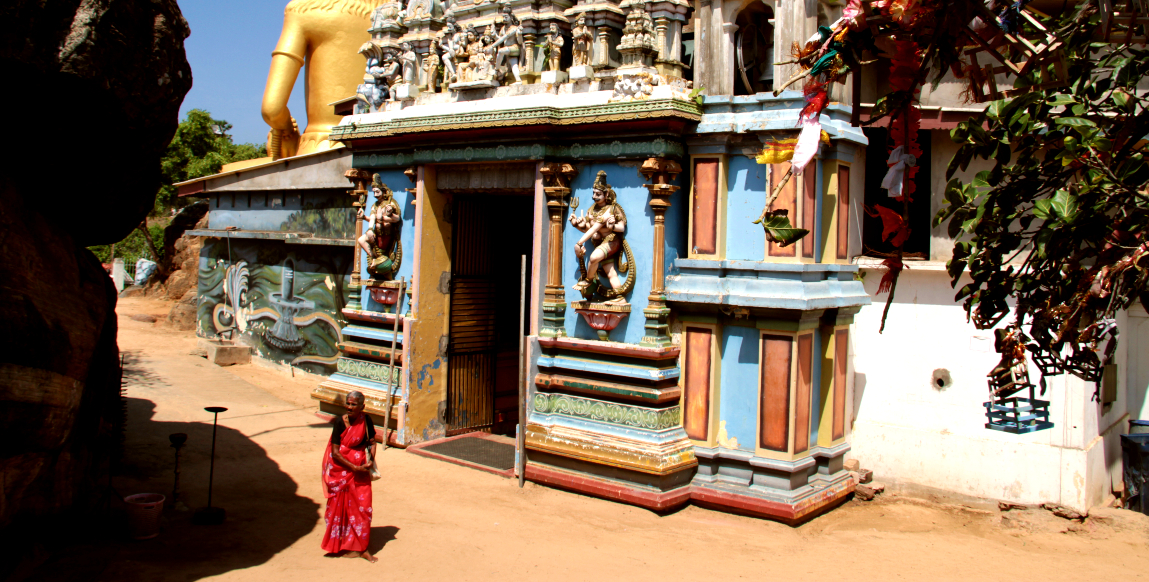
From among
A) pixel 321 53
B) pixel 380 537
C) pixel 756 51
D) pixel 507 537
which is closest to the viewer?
pixel 380 537

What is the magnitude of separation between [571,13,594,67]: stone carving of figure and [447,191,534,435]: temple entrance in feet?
7.00

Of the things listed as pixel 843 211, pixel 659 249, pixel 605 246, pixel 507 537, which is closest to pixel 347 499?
pixel 507 537

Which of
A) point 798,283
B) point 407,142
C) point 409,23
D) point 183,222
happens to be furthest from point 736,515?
point 183,222

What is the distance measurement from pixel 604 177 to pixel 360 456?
14.0 feet

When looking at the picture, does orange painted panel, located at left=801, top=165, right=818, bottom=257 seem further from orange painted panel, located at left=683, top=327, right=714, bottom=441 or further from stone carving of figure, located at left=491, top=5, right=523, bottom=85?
stone carving of figure, located at left=491, top=5, right=523, bottom=85

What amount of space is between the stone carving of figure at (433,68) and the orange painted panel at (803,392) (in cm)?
609

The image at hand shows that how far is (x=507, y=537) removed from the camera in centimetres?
834

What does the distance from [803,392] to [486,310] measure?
5012mm

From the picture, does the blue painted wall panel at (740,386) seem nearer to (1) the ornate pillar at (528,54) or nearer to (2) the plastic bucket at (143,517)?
(1) the ornate pillar at (528,54)

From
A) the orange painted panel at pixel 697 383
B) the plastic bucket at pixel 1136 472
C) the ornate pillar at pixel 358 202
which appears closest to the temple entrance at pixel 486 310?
the ornate pillar at pixel 358 202

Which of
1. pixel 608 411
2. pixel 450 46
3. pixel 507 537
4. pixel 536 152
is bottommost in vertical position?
pixel 507 537

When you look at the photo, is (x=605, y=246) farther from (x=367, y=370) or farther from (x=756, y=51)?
(x=367, y=370)

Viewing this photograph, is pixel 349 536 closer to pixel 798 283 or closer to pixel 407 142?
pixel 798 283

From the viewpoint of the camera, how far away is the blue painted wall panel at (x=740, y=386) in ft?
30.4
